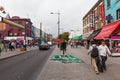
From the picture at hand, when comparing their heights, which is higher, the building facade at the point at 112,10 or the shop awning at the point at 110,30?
the building facade at the point at 112,10

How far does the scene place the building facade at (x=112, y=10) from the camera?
1171 inches

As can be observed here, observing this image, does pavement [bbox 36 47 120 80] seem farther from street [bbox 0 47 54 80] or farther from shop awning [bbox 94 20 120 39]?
shop awning [bbox 94 20 120 39]

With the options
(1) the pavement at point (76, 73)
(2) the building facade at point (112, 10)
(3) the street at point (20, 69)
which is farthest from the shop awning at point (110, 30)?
(2) the building facade at point (112, 10)

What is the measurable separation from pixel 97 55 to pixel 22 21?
8732cm

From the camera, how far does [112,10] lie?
31766 mm

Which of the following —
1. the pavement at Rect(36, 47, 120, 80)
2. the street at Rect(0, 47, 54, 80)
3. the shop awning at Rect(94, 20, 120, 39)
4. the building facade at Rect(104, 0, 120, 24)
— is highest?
the building facade at Rect(104, 0, 120, 24)

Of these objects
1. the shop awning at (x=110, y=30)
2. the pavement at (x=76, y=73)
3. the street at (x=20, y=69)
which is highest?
the shop awning at (x=110, y=30)

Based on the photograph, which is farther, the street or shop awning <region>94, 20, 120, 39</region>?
shop awning <region>94, 20, 120, 39</region>

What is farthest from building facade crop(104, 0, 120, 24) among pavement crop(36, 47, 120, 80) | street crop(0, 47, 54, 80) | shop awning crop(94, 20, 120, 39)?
pavement crop(36, 47, 120, 80)

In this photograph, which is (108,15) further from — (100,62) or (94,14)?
(100,62)

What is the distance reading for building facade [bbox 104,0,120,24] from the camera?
2973 centimetres

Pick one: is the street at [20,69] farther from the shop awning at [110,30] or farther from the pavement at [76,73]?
the shop awning at [110,30]

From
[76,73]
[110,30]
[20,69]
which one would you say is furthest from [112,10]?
[76,73]

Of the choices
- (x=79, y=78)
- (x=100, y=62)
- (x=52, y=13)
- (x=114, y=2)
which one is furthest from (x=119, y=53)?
(x=52, y=13)
